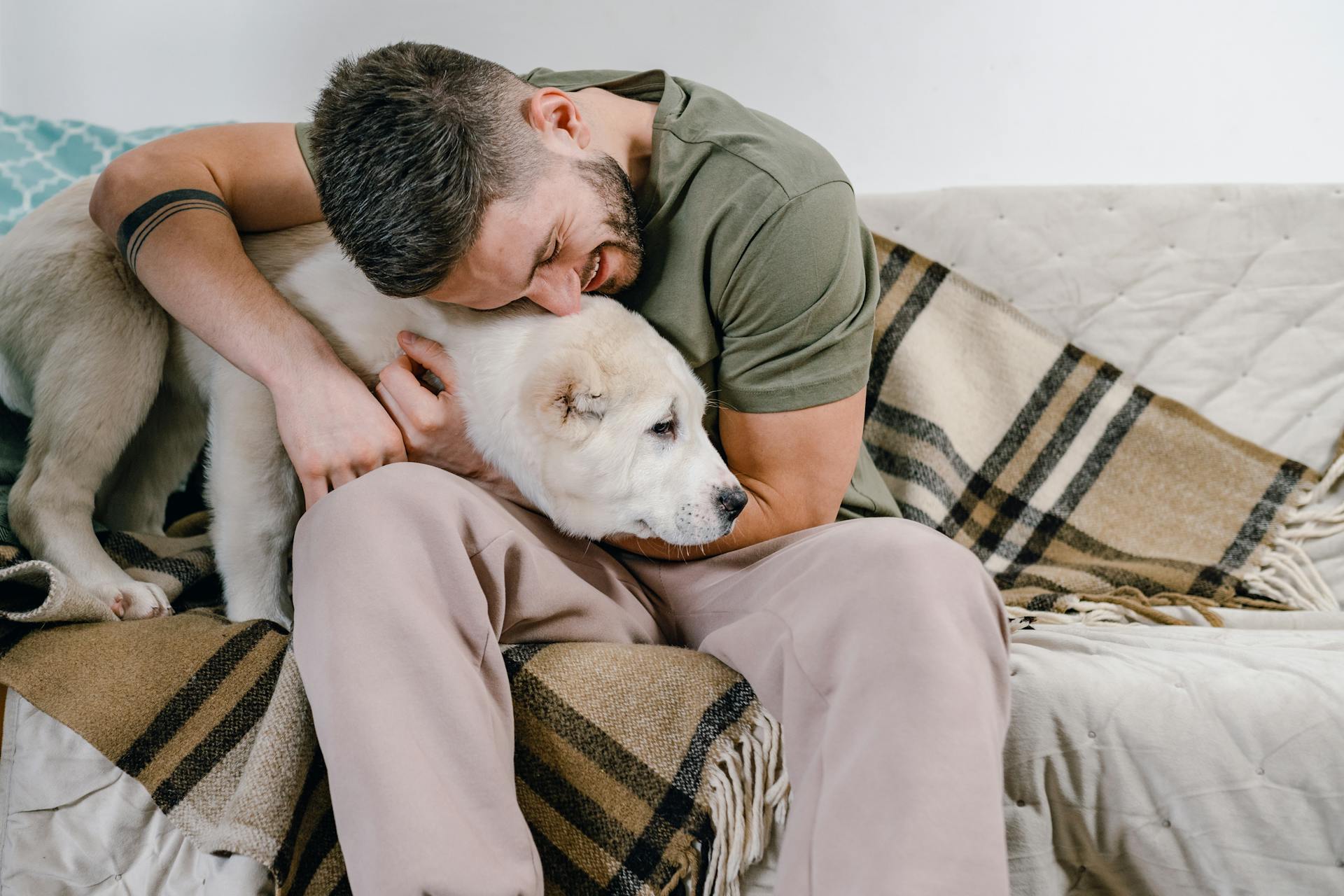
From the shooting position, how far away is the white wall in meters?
2.28

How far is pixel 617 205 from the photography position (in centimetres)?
133

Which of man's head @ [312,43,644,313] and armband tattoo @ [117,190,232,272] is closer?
man's head @ [312,43,644,313]

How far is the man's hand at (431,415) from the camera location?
139 centimetres

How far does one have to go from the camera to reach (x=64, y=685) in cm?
116

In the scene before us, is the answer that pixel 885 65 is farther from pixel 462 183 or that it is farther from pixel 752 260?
pixel 462 183

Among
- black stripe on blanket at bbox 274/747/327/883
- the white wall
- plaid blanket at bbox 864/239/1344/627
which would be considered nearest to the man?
black stripe on blanket at bbox 274/747/327/883

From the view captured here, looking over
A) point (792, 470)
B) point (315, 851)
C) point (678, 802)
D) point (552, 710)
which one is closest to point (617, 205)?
point (792, 470)

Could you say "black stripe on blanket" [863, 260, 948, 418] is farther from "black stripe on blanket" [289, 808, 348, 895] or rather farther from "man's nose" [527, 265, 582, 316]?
"black stripe on blanket" [289, 808, 348, 895]

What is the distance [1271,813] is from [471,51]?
2403mm

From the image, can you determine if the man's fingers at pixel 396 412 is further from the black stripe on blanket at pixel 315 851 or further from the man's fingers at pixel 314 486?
the black stripe on blanket at pixel 315 851

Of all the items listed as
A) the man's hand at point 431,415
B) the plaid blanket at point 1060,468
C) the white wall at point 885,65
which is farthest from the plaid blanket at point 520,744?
the white wall at point 885,65

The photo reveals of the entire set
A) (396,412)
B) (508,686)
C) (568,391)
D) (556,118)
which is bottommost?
(508,686)

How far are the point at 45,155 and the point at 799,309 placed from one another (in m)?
1.81

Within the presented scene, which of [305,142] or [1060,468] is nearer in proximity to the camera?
[305,142]
